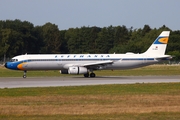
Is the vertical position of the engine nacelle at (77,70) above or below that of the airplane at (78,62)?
below

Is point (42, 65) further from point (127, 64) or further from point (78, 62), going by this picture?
point (127, 64)

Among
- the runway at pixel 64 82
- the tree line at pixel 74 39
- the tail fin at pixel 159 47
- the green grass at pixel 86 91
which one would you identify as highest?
the tree line at pixel 74 39

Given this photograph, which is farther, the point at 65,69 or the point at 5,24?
the point at 5,24

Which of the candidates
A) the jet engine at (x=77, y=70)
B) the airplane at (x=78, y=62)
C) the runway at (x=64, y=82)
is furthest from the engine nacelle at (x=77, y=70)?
the runway at (x=64, y=82)

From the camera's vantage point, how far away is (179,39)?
118750 millimetres

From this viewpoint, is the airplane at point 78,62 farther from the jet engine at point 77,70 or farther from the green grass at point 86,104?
the green grass at point 86,104

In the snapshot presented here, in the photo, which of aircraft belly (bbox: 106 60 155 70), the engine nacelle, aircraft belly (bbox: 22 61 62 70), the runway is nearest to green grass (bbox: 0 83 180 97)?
the runway

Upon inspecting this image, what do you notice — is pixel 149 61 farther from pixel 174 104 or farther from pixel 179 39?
pixel 179 39

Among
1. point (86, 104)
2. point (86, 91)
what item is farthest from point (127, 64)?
point (86, 104)

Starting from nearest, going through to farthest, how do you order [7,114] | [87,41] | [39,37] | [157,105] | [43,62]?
[7,114]
[157,105]
[43,62]
[39,37]
[87,41]

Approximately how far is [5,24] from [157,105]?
117072 millimetres

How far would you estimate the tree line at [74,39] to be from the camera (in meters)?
114

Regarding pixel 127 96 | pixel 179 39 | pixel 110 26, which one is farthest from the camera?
pixel 110 26

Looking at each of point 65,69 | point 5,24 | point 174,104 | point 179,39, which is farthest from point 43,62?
point 5,24
